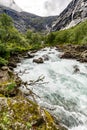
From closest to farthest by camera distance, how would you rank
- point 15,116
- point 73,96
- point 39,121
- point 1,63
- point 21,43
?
point 15,116, point 39,121, point 73,96, point 1,63, point 21,43

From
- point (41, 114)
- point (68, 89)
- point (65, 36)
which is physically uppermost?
point (41, 114)

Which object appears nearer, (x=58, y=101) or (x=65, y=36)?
(x=58, y=101)

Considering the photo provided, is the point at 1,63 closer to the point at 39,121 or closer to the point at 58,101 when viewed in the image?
the point at 58,101

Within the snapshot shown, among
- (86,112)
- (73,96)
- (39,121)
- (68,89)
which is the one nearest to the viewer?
(39,121)

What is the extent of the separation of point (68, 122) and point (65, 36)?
10282 centimetres

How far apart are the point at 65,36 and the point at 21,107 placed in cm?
10718

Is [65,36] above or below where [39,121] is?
below

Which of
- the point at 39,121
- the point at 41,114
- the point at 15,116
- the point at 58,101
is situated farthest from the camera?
the point at 58,101

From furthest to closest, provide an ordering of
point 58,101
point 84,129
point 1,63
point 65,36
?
point 65,36 → point 1,63 → point 58,101 → point 84,129

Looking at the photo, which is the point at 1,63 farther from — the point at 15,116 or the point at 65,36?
the point at 65,36

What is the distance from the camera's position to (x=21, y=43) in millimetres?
80625

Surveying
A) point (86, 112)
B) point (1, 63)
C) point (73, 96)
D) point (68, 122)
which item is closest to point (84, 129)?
point (68, 122)

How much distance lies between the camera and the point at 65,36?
11462 centimetres

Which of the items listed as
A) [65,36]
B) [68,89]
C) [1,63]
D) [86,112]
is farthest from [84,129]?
[65,36]
